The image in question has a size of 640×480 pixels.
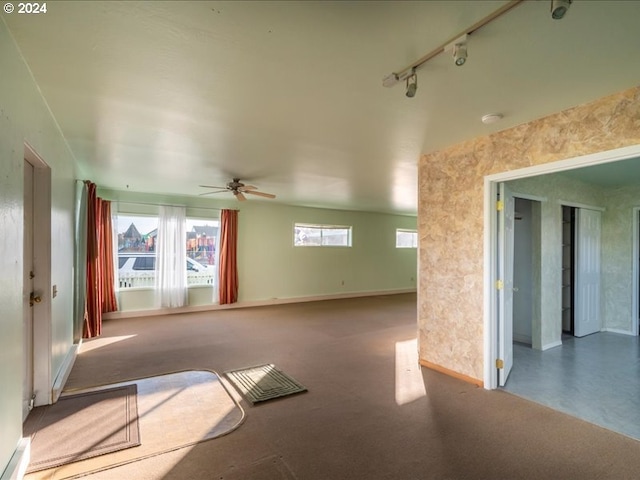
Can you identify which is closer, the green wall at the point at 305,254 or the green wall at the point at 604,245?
the green wall at the point at 604,245

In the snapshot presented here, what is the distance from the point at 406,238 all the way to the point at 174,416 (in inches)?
357

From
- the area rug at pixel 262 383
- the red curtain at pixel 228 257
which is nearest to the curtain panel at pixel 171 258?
the red curtain at pixel 228 257

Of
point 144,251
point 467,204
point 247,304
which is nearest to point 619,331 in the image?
point 467,204

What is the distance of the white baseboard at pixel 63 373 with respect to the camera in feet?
9.55

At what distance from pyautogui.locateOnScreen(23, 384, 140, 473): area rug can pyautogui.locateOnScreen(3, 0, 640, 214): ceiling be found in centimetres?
250

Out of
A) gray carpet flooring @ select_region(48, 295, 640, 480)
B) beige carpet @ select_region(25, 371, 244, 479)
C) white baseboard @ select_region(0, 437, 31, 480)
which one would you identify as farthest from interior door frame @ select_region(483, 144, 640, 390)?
white baseboard @ select_region(0, 437, 31, 480)

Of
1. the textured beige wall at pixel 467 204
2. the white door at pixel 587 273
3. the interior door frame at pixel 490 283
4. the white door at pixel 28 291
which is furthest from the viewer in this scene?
the white door at pixel 587 273

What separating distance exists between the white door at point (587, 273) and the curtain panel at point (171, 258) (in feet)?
23.5

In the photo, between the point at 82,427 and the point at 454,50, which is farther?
the point at 82,427

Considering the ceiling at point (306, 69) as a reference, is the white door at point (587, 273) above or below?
below

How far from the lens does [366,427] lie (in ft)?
8.23

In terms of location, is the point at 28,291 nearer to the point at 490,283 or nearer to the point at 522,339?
the point at 490,283

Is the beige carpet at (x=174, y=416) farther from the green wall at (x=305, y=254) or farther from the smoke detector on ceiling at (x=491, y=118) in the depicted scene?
the green wall at (x=305, y=254)

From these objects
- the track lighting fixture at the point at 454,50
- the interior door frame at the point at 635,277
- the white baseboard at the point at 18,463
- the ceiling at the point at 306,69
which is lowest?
the white baseboard at the point at 18,463
